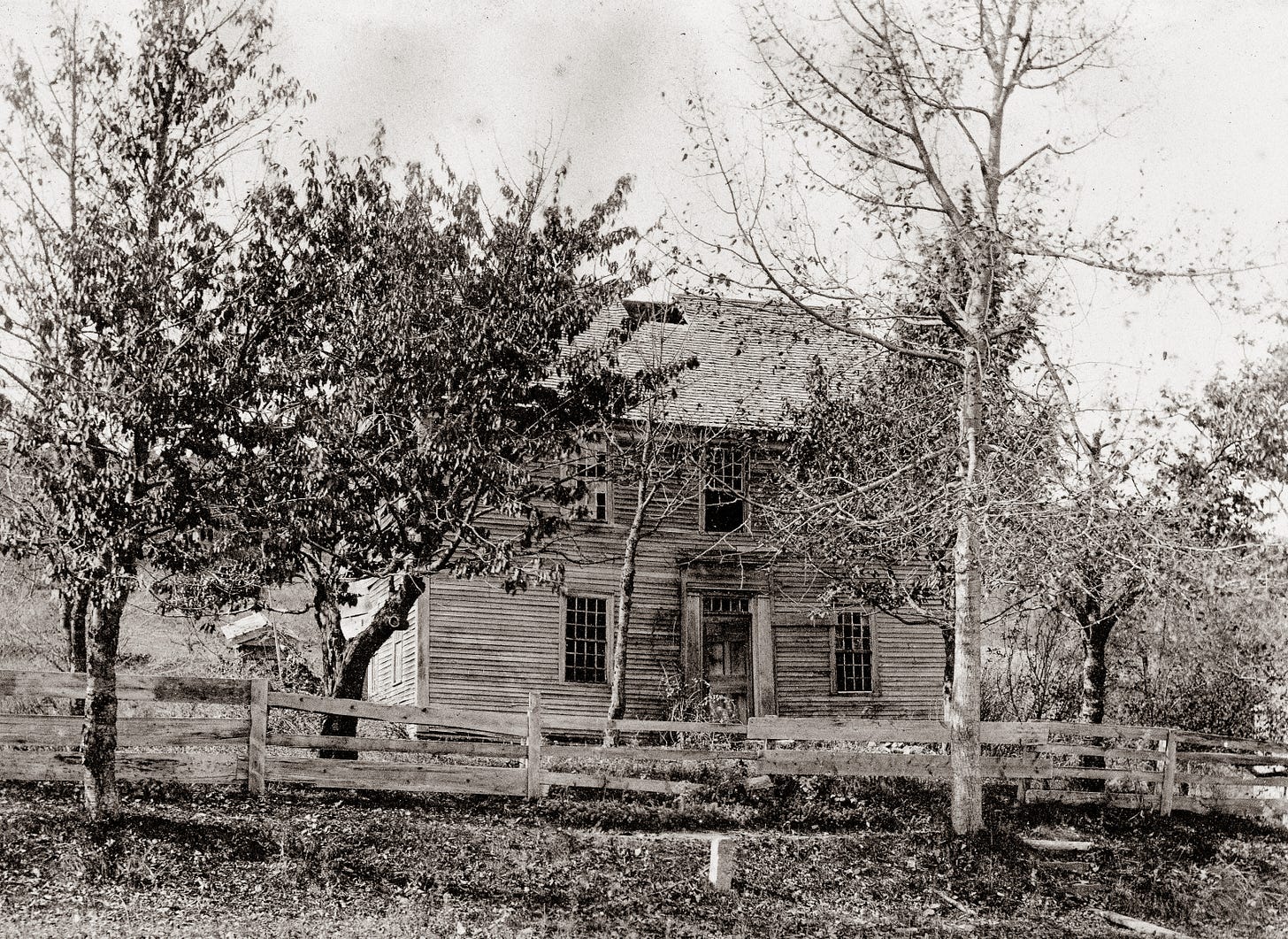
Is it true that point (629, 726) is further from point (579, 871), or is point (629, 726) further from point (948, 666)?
point (948, 666)

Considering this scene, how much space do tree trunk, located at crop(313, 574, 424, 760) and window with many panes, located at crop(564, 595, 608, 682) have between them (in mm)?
7321

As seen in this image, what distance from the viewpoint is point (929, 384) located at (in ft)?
59.3

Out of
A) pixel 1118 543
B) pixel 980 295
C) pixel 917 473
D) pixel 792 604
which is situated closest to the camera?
pixel 1118 543

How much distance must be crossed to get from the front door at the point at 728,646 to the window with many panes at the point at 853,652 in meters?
1.94

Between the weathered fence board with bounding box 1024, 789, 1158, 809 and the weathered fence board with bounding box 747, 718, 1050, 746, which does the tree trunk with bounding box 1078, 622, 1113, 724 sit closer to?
the weathered fence board with bounding box 1024, 789, 1158, 809

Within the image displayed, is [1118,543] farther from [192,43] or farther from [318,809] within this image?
[192,43]

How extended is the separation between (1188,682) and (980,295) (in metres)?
10.4

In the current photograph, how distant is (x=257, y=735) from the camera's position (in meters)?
13.6

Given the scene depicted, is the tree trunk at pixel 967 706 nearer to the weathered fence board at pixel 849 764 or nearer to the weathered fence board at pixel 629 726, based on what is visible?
the weathered fence board at pixel 849 764

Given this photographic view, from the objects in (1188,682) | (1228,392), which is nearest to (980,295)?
(1228,392)

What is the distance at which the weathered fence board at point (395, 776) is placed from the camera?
13.9 meters

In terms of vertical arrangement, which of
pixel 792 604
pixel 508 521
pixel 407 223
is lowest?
pixel 792 604

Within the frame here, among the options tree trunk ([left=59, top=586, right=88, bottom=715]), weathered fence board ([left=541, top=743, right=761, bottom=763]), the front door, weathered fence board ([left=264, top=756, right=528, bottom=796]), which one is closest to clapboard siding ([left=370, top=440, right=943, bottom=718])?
the front door

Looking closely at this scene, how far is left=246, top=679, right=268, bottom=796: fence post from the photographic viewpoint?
13.5 metres
